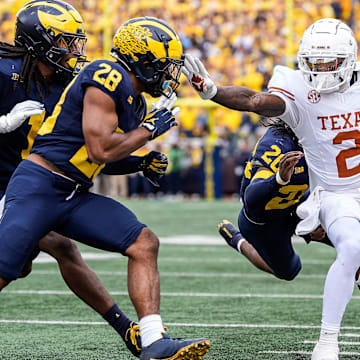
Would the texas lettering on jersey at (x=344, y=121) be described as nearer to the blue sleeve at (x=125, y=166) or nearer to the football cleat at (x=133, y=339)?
the blue sleeve at (x=125, y=166)

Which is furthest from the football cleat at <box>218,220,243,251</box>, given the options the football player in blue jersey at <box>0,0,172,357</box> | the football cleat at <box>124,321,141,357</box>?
the football cleat at <box>124,321,141,357</box>

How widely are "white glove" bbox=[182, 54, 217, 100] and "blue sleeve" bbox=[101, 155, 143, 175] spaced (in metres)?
0.41

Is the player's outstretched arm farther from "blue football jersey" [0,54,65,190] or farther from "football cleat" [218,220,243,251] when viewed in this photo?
"football cleat" [218,220,243,251]

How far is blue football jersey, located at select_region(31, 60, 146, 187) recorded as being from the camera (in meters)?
3.32

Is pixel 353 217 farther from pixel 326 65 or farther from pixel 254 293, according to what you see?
pixel 254 293

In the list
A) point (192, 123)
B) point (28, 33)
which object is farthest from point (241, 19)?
point (28, 33)

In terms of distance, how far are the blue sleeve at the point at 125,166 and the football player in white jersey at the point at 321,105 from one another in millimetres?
425

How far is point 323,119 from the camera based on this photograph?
3945mm

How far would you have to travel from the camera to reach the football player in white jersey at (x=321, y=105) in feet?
12.6

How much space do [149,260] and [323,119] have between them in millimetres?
1145

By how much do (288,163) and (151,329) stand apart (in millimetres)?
1139

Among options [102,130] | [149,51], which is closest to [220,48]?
[149,51]

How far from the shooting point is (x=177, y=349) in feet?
10.4

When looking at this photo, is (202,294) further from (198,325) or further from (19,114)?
(19,114)
